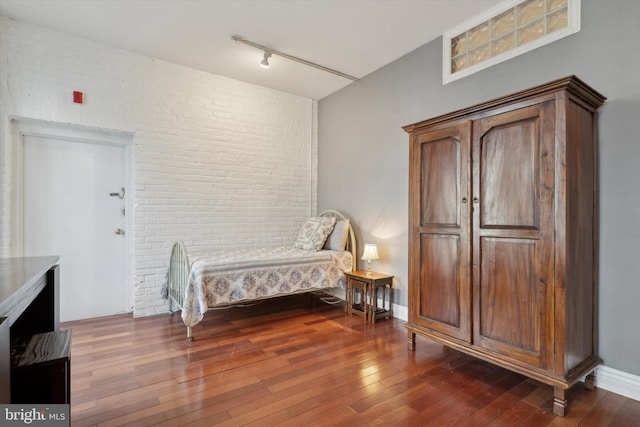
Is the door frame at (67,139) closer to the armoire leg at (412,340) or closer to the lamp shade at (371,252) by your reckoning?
the lamp shade at (371,252)

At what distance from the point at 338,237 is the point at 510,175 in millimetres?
2257

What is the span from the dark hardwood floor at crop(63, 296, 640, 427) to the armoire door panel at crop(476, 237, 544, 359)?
0.35 m

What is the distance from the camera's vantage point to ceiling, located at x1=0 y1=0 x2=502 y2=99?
2680mm

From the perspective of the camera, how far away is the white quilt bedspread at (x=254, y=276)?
2.85 metres

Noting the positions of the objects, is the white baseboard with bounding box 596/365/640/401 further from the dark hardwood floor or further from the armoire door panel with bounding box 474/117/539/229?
the armoire door panel with bounding box 474/117/539/229

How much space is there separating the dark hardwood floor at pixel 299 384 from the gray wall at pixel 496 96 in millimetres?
660

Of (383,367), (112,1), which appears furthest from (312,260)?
(112,1)

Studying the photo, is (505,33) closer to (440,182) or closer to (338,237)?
(440,182)

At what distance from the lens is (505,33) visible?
2.64 meters

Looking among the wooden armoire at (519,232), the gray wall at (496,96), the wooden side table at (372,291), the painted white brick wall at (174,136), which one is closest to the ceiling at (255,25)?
the painted white brick wall at (174,136)

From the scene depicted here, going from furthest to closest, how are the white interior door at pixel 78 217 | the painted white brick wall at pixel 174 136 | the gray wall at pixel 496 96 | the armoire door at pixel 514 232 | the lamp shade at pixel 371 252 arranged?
the lamp shade at pixel 371 252 < the white interior door at pixel 78 217 < the painted white brick wall at pixel 174 136 < the gray wall at pixel 496 96 < the armoire door at pixel 514 232

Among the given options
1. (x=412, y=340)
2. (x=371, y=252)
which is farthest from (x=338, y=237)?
(x=412, y=340)

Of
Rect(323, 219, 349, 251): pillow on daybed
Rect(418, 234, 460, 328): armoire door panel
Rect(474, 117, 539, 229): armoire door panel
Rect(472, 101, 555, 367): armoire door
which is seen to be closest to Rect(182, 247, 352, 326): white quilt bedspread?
Rect(323, 219, 349, 251): pillow on daybed

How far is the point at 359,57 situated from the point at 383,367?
3.08m
